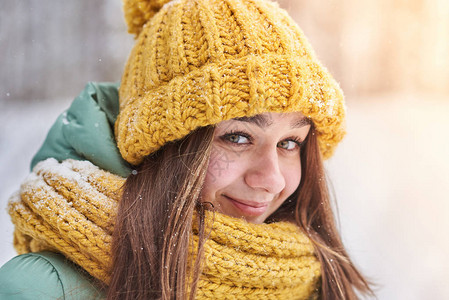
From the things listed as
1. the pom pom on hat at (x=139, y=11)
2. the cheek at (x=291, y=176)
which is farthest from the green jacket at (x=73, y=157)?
the cheek at (x=291, y=176)

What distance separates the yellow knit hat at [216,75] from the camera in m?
1.10

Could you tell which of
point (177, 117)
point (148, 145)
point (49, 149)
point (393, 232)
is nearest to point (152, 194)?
point (148, 145)

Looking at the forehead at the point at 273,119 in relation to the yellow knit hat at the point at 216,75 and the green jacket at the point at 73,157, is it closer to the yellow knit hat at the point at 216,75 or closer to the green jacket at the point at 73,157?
the yellow knit hat at the point at 216,75

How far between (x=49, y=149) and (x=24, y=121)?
206 cm

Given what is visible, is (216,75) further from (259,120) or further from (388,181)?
(388,181)

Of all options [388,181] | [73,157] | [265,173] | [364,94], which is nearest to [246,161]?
[265,173]

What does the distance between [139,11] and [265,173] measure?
763 millimetres

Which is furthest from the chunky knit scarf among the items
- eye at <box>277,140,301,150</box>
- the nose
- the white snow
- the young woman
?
the white snow

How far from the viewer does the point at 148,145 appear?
121cm

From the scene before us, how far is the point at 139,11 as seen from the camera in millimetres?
1511

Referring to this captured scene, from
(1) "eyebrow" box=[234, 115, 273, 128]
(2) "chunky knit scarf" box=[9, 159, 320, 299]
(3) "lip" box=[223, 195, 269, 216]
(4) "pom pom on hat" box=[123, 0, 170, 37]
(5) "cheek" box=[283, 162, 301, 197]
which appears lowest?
(2) "chunky knit scarf" box=[9, 159, 320, 299]

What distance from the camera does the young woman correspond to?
3.71 feet

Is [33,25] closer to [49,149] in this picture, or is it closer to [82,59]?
[82,59]

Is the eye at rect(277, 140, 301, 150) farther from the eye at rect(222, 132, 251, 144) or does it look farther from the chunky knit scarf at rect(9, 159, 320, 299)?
the chunky knit scarf at rect(9, 159, 320, 299)
